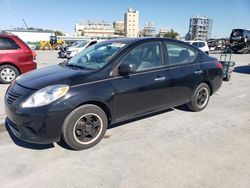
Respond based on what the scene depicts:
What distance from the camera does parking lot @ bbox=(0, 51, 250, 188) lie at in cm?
260

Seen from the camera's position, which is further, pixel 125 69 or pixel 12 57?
pixel 12 57

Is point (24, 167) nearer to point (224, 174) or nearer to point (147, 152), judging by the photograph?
point (147, 152)

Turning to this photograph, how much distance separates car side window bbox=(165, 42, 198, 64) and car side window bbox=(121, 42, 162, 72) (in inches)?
10.5

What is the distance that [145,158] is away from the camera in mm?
3057

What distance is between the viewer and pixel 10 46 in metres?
7.34

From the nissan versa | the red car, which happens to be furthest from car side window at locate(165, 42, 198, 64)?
the red car

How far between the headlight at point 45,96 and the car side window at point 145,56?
3.57ft

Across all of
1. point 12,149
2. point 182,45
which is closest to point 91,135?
point 12,149

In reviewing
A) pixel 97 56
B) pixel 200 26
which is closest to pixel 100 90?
pixel 97 56

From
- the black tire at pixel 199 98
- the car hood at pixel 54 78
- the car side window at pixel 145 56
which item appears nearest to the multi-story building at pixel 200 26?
the black tire at pixel 199 98

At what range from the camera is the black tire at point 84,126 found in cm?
304

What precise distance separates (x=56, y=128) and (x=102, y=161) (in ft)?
2.43

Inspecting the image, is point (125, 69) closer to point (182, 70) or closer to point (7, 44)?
point (182, 70)

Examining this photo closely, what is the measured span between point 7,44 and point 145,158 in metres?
6.36
